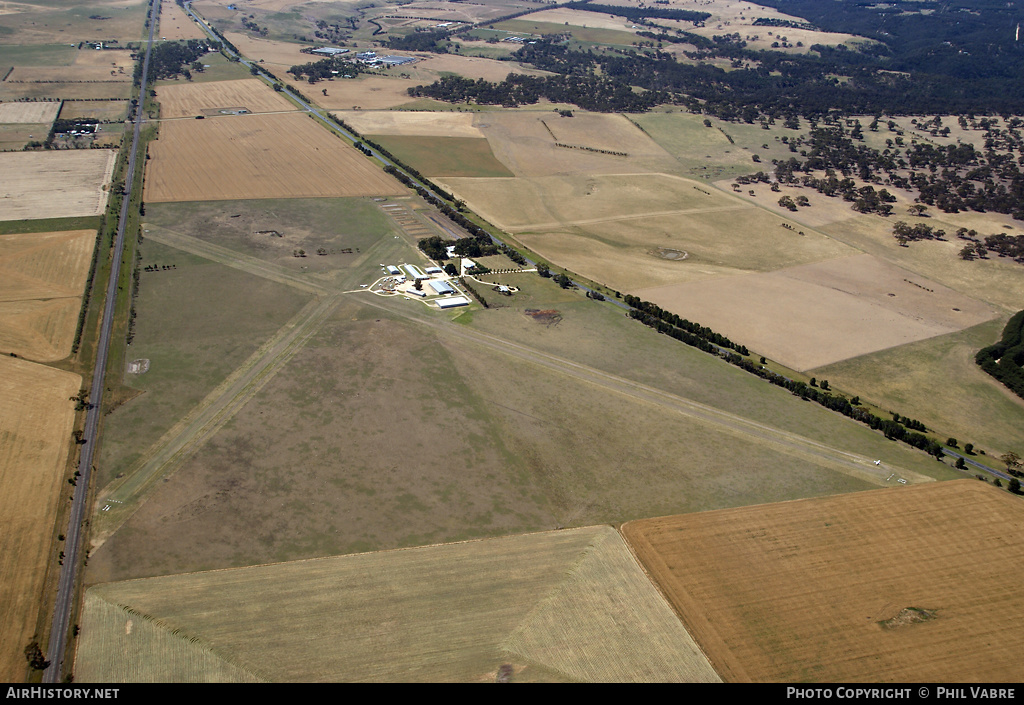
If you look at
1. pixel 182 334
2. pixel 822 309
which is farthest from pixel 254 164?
pixel 822 309

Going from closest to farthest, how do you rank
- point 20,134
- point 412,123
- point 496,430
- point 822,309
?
point 496,430 < point 822,309 < point 20,134 < point 412,123

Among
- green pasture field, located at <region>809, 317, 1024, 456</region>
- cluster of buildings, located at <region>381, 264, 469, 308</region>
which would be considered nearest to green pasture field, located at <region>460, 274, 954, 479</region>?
cluster of buildings, located at <region>381, 264, 469, 308</region>

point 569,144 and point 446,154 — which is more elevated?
point 569,144

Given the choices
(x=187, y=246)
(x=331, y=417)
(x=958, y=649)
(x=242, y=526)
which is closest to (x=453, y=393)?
(x=331, y=417)

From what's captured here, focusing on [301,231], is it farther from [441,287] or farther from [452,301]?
[452,301]

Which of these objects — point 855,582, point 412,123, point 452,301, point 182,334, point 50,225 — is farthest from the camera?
point 412,123
